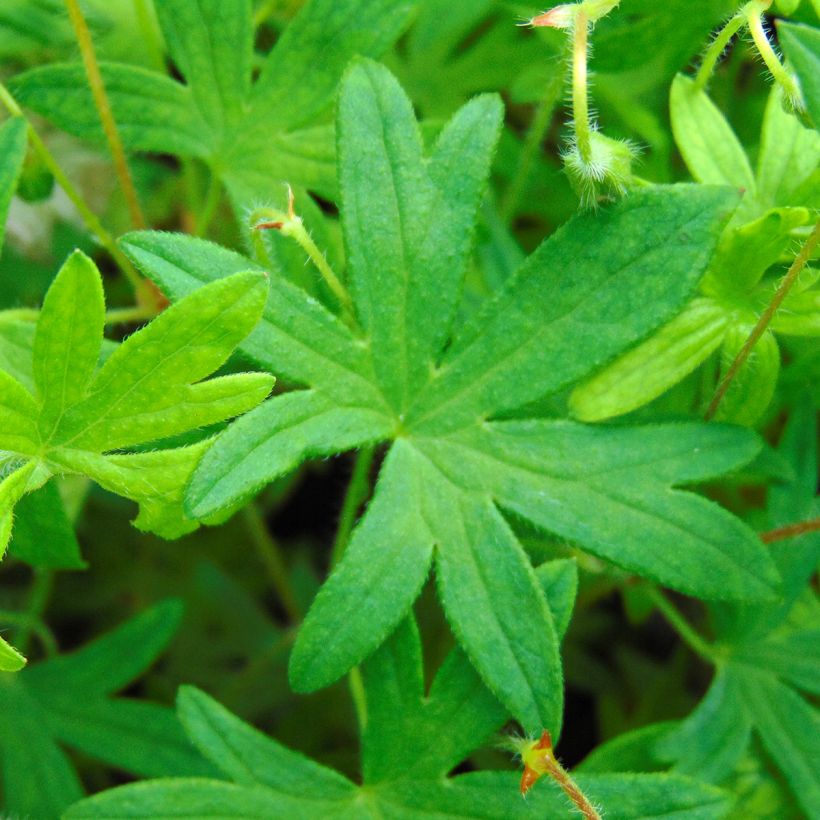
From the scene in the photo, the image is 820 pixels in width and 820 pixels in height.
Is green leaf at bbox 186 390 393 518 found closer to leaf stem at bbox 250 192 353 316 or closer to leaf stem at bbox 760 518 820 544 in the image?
leaf stem at bbox 250 192 353 316

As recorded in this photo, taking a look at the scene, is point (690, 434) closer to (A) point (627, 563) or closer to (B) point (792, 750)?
(A) point (627, 563)

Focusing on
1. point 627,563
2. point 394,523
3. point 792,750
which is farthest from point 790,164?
point 792,750

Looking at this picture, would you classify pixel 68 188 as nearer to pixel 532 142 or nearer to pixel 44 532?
pixel 44 532

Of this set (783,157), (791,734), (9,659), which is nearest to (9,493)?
(9,659)

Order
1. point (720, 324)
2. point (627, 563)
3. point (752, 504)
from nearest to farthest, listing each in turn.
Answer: point (627, 563) < point (720, 324) < point (752, 504)

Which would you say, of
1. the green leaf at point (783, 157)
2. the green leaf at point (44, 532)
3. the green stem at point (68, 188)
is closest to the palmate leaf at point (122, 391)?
the green leaf at point (44, 532)

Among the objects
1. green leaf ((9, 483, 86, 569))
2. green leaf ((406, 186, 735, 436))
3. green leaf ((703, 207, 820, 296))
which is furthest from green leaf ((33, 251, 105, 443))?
green leaf ((703, 207, 820, 296))

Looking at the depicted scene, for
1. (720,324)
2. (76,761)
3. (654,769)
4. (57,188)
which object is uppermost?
(57,188)
